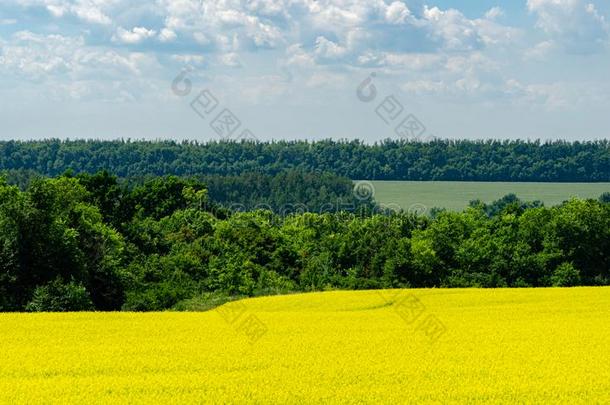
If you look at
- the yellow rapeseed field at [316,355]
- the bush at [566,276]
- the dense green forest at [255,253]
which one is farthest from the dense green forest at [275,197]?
the yellow rapeseed field at [316,355]

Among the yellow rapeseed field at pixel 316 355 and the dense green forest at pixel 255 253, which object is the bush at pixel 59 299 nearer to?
the dense green forest at pixel 255 253

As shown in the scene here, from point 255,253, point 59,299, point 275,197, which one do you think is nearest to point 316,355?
point 59,299

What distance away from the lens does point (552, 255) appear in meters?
73.4

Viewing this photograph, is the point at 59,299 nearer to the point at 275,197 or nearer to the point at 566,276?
the point at 566,276

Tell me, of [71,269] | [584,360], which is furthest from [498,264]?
[584,360]

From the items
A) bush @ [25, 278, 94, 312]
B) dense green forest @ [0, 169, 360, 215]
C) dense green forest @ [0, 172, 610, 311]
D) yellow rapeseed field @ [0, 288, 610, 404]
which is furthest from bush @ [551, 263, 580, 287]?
dense green forest @ [0, 169, 360, 215]

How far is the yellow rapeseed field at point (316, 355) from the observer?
2261 centimetres

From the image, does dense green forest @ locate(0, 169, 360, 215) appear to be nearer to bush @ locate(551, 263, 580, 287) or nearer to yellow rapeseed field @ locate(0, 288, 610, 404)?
bush @ locate(551, 263, 580, 287)

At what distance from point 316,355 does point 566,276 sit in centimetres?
4774

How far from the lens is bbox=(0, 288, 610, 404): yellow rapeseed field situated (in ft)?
74.2

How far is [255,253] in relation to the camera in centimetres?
8169

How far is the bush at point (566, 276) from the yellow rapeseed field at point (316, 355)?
27.0m

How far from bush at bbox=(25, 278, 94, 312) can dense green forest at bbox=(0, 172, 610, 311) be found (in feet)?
0.24

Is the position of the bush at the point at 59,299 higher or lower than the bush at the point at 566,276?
higher
